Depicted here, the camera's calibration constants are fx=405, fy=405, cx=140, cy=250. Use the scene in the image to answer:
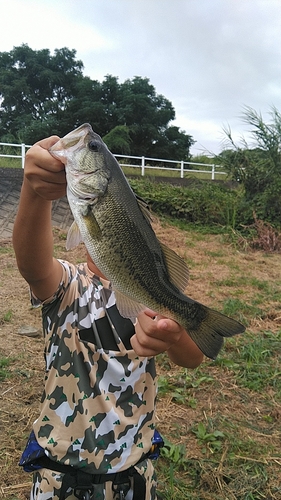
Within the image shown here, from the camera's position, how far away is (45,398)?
1.88 meters

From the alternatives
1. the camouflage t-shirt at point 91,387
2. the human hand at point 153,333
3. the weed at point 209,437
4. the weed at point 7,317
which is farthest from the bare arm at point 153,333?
the weed at point 7,317

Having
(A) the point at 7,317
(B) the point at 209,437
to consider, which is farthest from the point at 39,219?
(A) the point at 7,317

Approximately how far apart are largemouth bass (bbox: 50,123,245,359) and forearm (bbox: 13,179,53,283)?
0.22 meters

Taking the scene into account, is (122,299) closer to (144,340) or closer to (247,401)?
(144,340)

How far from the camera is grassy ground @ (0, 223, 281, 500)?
2758 millimetres

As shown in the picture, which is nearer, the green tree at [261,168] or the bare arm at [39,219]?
the bare arm at [39,219]

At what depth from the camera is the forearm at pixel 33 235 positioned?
1570 mm

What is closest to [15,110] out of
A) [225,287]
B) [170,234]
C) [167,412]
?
[170,234]

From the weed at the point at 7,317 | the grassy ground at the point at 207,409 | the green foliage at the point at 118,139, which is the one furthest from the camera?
the green foliage at the point at 118,139

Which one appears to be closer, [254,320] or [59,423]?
[59,423]

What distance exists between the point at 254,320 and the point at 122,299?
15.2ft

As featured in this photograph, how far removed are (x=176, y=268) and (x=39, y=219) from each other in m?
0.58

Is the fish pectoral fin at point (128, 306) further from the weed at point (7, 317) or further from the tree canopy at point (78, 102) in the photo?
the tree canopy at point (78, 102)

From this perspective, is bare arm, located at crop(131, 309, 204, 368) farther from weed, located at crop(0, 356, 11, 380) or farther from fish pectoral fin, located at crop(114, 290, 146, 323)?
weed, located at crop(0, 356, 11, 380)
